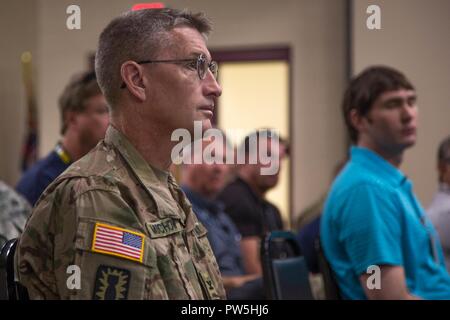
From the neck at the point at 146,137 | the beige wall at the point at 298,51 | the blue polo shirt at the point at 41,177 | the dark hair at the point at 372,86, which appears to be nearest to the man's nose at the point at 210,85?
the neck at the point at 146,137

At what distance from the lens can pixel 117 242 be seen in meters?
0.93

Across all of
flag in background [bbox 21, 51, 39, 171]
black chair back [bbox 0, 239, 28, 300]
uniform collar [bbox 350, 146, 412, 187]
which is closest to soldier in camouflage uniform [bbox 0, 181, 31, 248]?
black chair back [bbox 0, 239, 28, 300]

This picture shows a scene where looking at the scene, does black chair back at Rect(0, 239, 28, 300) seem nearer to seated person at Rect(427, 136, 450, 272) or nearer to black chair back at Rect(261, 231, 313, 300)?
black chair back at Rect(261, 231, 313, 300)

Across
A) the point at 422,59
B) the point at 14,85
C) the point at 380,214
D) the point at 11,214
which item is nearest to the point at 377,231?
the point at 380,214

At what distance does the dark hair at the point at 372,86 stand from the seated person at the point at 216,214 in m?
0.96

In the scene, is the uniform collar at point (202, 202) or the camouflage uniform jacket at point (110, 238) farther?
the uniform collar at point (202, 202)

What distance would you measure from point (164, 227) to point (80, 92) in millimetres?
1216

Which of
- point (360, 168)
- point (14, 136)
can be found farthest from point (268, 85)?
point (360, 168)

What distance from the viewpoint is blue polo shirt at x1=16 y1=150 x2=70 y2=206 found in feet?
7.38

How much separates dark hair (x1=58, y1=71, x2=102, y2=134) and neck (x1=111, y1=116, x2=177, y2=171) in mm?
1049

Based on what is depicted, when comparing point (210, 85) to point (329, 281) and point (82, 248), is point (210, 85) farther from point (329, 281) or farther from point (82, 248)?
point (329, 281)

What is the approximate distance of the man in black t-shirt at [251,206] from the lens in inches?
123

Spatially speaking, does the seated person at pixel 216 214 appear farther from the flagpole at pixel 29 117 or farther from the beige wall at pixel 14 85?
the beige wall at pixel 14 85

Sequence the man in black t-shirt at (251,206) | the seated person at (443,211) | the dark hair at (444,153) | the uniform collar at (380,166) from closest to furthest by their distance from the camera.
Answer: the uniform collar at (380,166) → the seated person at (443,211) → the dark hair at (444,153) → the man in black t-shirt at (251,206)
